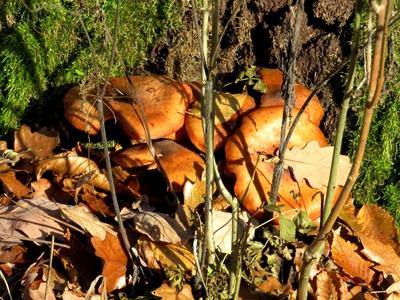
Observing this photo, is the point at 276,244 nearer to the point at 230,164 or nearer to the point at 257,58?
the point at 230,164

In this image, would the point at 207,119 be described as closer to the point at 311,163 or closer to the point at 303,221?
the point at 303,221

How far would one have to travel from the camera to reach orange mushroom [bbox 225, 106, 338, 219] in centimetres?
337

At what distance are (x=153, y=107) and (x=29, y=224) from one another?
918 mm

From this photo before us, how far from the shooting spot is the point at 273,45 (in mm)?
3838

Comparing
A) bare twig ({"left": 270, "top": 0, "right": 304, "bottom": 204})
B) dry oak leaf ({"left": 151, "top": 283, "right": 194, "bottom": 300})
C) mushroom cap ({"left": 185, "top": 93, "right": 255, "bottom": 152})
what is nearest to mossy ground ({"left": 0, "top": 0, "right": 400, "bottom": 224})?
mushroom cap ({"left": 185, "top": 93, "right": 255, "bottom": 152})

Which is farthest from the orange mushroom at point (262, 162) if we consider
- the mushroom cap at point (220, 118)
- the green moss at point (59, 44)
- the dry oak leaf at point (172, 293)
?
the green moss at point (59, 44)

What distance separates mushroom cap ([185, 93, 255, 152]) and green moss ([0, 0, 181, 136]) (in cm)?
66

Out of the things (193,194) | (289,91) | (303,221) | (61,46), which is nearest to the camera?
(303,221)

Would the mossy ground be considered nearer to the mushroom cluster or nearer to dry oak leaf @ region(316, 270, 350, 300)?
the mushroom cluster

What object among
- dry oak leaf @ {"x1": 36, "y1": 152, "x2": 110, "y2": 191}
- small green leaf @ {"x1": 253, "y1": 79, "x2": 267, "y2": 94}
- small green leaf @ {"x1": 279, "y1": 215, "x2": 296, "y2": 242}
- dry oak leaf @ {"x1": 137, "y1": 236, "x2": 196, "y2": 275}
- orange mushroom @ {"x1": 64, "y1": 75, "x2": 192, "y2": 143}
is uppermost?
small green leaf @ {"x1": 253, "y1": 79, "x2": 267, "y2": 94}

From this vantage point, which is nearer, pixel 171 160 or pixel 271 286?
pixel 271 286

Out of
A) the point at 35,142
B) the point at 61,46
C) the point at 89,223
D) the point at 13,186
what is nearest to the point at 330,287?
the point at 89,223

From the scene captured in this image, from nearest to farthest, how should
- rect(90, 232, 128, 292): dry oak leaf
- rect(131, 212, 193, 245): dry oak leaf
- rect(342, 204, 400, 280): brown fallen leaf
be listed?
rect(90, 232, 128, 292): dry oak leaf
rect(131, 212, 193, 245): dry oak leaf
rect(342, 204, 400, 280): brown fallen leaf

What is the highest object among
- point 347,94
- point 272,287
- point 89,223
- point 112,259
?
point 347,94
